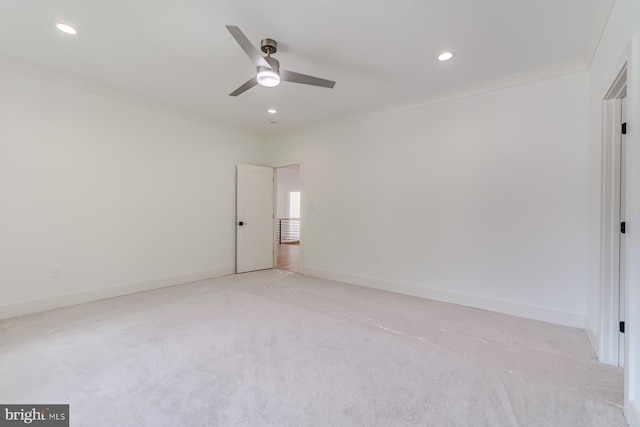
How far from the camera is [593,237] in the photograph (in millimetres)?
2717

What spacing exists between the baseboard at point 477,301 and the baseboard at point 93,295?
2487 millimetres

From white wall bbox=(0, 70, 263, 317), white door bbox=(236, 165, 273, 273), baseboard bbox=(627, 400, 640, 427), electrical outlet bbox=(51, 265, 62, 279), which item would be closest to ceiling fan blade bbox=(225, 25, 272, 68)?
white wall bbox=(0, 70, 263, 317)

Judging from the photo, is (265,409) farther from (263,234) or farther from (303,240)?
(263,234)

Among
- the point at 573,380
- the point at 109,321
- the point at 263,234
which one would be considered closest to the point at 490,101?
the point at 573,380

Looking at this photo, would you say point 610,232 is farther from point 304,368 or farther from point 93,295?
point 93,295

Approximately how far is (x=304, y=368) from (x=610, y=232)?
2658mm

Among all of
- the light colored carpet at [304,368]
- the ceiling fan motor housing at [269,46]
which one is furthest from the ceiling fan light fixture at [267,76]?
the light colored carpet at [304,368]

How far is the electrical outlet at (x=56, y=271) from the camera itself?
A: 3471mm

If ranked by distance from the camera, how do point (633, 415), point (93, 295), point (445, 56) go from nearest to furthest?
point (633, 415), point (445, 56), point (93, 295)

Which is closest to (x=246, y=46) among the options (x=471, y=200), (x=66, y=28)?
(x=66, y=28)

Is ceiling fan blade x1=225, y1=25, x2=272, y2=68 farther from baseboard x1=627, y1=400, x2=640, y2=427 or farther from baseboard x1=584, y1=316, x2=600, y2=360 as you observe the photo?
baseboard x1=584, y1=316, x2=600, y2=360

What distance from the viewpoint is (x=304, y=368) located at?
7.16 feet

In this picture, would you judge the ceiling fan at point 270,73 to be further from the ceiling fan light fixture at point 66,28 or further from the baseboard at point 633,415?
the baseboard at point 633,415

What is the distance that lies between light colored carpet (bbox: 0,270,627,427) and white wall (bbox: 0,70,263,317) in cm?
56
